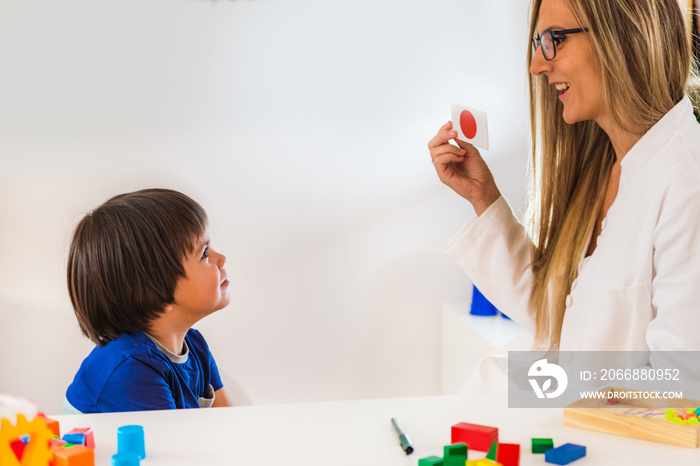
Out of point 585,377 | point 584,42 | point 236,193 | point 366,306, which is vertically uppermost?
point 584,42

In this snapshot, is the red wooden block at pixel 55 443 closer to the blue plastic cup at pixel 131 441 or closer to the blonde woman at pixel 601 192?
the blue plastic cup at pixel 131 441

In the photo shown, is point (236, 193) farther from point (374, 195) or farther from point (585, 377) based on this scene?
point (585, 377)

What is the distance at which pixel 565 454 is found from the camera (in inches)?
27.2

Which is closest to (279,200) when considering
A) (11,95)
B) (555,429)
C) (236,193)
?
(236,193)

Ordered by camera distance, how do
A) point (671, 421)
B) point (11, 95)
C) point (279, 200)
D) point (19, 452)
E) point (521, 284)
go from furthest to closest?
point (279, 200) < point (11, 95) < point (521, 284) < point (671, 421) < point (19, 452)

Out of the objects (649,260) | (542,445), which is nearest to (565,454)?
(542,445)

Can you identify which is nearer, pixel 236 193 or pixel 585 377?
pixel 585 377

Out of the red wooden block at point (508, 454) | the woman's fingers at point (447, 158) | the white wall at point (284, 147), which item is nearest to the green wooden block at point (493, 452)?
the red wooden block at point (508, 454)

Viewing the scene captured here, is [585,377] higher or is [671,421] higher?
[671,421]

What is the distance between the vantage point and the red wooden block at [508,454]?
682 millimetres

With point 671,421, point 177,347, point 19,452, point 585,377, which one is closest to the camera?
point 19,452

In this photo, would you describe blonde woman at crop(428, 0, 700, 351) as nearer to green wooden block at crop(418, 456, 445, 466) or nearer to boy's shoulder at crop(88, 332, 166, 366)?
green wooden block at crop(418, 456, 445, 466)

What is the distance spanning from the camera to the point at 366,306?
2535mm

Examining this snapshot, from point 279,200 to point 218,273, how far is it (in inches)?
43.3
